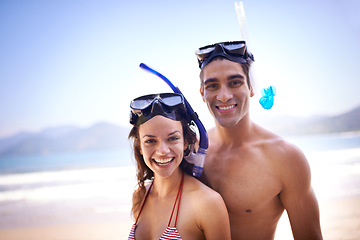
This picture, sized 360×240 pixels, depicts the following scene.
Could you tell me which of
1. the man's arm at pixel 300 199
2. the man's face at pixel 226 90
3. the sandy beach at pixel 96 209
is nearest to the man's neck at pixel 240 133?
the man's face at pixel 226 90

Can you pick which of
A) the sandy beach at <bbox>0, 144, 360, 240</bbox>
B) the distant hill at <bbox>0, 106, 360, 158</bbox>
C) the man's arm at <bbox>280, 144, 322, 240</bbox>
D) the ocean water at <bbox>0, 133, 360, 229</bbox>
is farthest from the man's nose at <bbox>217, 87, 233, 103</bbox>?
the distant hill at <bbox>0, 106, 360, 158</bbox>

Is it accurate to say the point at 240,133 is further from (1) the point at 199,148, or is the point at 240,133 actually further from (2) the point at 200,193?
(2) the point at 200,193

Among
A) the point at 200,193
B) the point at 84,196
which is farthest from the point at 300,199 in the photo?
the point at 84,196

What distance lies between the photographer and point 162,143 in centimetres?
249

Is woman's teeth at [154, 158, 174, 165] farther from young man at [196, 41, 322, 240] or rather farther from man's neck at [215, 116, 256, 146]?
man's neck at [215, 116, 256, 146]

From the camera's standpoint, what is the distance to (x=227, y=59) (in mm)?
2898

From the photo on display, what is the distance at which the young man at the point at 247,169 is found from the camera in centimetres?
288

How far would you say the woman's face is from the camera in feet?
8.22

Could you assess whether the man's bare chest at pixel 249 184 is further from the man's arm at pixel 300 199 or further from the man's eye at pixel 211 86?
the man's eye at pixel 211 86

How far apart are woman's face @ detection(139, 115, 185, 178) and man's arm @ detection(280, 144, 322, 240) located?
1208 millimetres

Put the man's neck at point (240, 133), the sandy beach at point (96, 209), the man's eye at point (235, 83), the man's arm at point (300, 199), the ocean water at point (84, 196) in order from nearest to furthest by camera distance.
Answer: the man's eye at point (235, 83) → the man's arm at point (300, 199) → the man's neck at point (240, 133) → the sandy beach at point (96, 209) → the ocean water at point (84, 196)

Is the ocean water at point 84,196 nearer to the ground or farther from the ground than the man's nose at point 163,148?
nearer to the ground

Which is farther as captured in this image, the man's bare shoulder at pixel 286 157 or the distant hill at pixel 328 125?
the distant hill at pixel 328 125

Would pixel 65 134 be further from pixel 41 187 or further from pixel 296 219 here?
pixel 296 219
